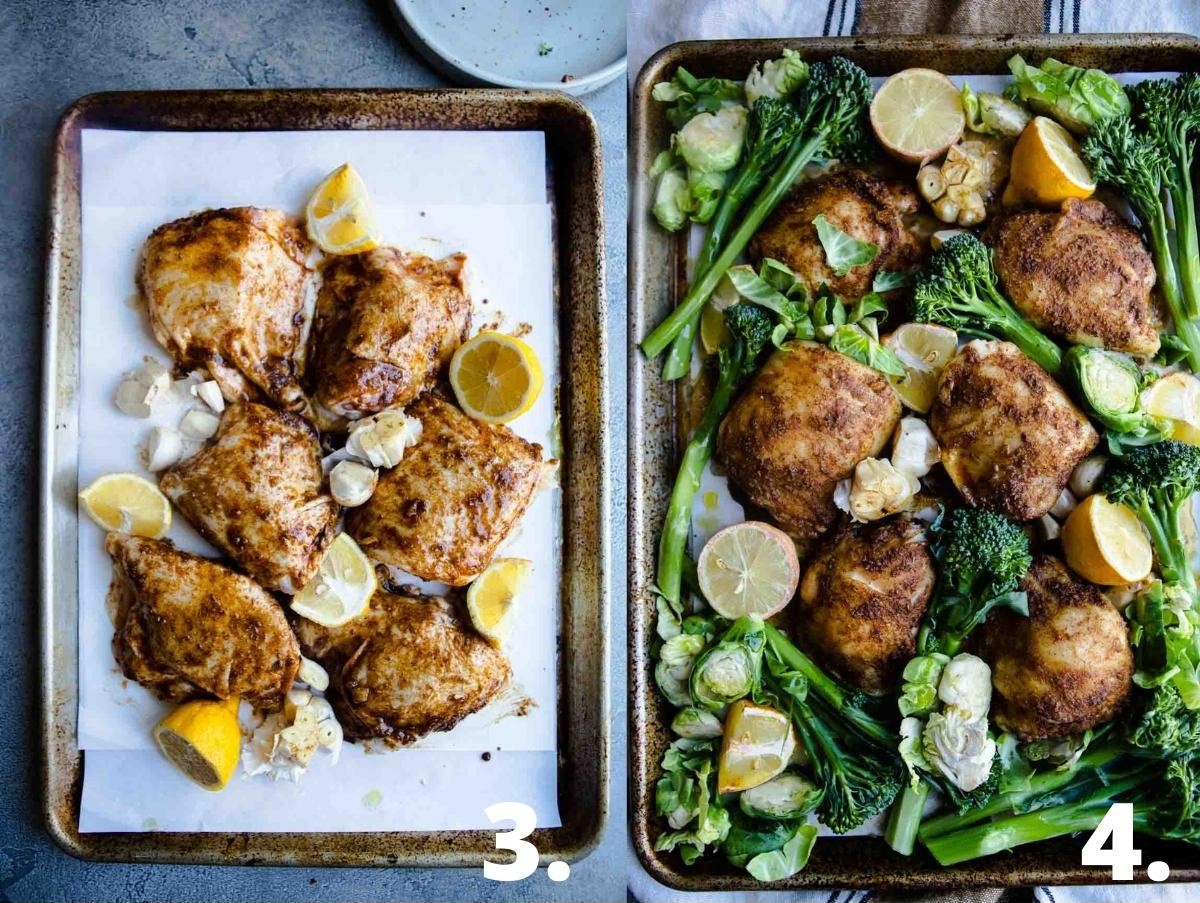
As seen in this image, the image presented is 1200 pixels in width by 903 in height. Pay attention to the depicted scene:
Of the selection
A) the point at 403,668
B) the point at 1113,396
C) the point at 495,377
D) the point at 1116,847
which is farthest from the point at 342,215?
the point at 1116,847

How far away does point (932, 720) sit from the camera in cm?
194

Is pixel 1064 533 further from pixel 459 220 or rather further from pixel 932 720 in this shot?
pixel 459 220

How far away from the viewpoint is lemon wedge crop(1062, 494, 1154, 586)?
6.30ft

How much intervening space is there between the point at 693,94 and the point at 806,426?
0.81m

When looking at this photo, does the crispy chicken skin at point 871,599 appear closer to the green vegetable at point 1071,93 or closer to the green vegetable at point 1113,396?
the green vegetable at point 1113,396

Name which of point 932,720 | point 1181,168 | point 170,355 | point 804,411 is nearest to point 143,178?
point 170,355

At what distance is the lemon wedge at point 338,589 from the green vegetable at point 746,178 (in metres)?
0.82

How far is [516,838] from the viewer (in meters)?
2.10

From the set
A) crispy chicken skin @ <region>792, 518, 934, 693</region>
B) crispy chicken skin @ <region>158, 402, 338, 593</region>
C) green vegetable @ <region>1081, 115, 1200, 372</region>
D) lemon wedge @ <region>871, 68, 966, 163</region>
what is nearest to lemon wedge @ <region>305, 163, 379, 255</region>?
crispy chicken skin @ <region>158, 402, 338, 593</region>

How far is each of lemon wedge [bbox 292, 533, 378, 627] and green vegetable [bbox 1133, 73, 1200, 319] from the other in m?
1.96

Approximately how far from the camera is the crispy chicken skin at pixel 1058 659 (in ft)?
6.23

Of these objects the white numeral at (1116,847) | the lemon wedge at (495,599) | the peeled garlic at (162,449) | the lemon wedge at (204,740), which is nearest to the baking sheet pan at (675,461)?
the white numeral at (1116,847)

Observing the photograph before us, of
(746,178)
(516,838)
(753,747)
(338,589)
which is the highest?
(746,178)

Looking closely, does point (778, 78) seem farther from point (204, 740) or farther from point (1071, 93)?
point (204, 740)
